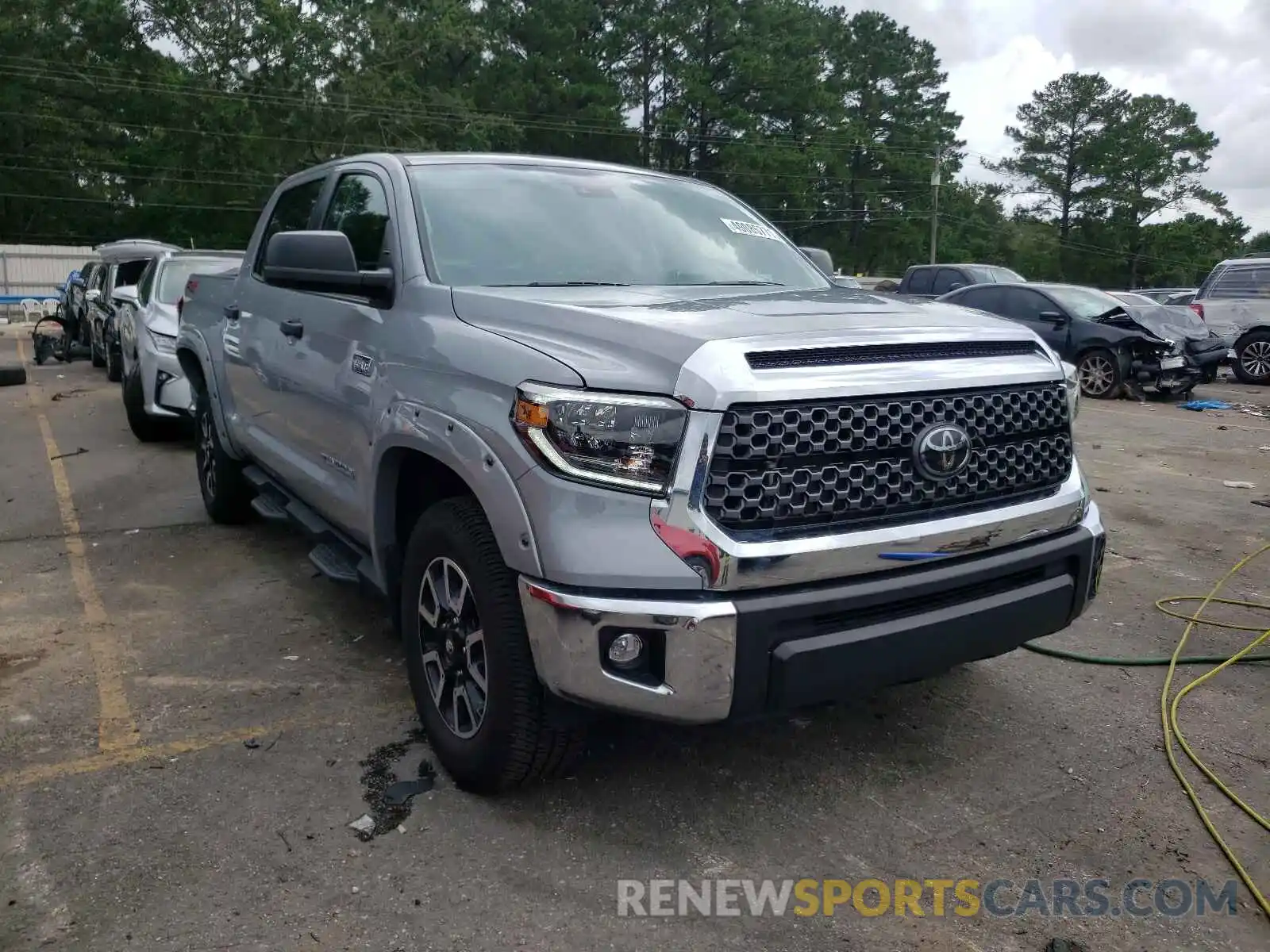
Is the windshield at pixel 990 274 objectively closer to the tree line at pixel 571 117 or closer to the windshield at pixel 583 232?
the windshield at pixel 583 232

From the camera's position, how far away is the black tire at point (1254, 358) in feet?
53.5

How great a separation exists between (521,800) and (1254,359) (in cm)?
1693

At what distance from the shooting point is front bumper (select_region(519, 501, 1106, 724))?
256 cm

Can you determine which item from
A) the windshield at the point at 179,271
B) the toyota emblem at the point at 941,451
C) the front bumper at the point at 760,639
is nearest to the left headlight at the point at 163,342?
the windshield at the point at 179,271

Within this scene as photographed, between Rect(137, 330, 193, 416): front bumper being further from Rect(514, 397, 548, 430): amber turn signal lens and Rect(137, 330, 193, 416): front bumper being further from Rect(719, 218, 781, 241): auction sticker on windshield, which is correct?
Rect(514, 397, 548, 430): amber turn signal lens

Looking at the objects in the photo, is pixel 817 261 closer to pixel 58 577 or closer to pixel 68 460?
pixel 58 577

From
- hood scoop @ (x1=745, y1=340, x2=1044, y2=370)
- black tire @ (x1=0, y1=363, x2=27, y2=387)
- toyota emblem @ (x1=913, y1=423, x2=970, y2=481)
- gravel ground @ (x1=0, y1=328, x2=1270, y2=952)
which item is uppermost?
hood scoop @ (x1=745, y1=340, x2=1044, y2=370)

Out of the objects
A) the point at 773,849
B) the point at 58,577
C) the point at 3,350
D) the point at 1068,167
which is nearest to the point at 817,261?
the point at 773,849

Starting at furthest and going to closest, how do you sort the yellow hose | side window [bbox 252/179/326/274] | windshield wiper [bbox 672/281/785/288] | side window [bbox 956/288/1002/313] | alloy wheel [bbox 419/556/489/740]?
side window [bbox 956/288/1002/313]
side window [bbox 252/179/326/274]
windshield wiper [bbox 672/281/785/288]
alloy wheel [bbox 419/556/489/740]
the yellow hose

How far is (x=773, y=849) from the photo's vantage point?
2961 millimetres

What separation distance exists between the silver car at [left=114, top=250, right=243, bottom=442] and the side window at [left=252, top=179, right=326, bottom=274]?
9.09 ft

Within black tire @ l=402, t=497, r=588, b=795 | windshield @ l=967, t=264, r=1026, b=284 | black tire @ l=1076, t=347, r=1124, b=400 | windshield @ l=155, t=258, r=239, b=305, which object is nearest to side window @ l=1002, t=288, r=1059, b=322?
black tire @ l=1076, t=347, r=1124, b=400

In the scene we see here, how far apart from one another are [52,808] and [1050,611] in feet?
10.00

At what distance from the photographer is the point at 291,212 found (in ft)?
17.2
